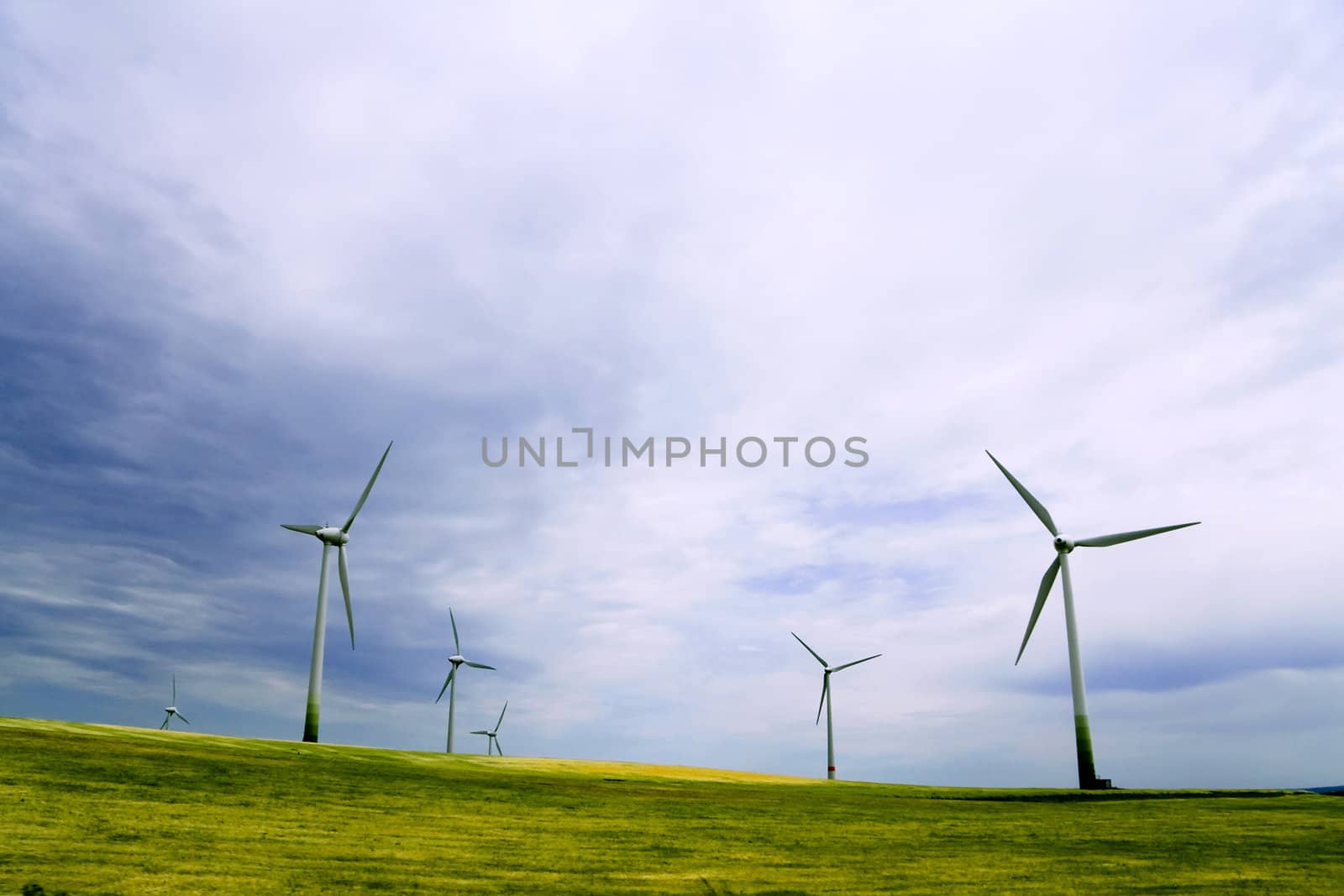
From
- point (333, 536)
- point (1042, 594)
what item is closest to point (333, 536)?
point (333, 536)

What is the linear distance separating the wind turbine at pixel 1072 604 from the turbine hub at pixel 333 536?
57476 mm

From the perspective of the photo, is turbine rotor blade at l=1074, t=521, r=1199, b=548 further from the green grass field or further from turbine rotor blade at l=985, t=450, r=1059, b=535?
the green grass field

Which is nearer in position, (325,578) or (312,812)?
(312,812)

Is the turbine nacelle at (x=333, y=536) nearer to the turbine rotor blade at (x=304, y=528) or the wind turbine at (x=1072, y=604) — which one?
the turbine rotor blade at (x=304, y=528)

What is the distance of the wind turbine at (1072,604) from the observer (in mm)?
57812

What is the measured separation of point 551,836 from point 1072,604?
5336 cm

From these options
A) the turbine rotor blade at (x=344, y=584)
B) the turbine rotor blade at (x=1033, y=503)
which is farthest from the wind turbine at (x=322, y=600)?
the turbine rotor blade at (x=1033, y=503)

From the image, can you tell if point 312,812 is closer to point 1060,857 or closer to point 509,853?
point 509,853

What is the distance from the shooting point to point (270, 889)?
14.6 meters

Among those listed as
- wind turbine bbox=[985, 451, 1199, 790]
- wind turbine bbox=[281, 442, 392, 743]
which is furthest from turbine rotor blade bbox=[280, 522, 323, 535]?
wind turbine bbox=[985, 451, 1199, 790]

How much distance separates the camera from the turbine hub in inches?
3113

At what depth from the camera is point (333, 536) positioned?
79.1 metres

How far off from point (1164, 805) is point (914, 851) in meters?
21.1

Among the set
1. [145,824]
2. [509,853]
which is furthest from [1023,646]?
[145,824]
